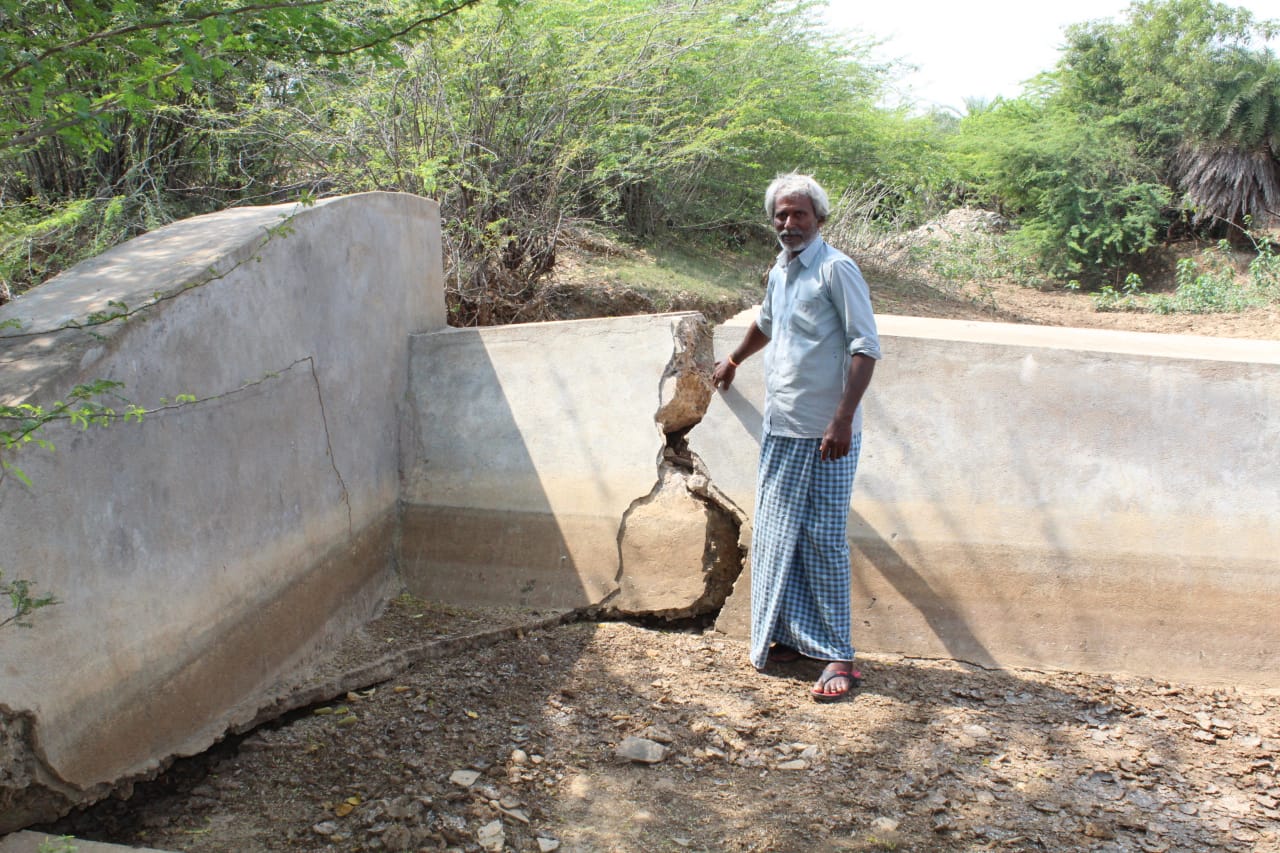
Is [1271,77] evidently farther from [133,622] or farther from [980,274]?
[133,622]

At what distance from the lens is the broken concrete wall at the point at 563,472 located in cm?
378

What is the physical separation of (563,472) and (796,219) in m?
1.31

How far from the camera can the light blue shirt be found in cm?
314

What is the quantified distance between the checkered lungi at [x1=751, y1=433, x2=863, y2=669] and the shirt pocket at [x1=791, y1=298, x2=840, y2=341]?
343 millimetres

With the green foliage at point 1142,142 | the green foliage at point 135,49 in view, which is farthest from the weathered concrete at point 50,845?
the green foliage at point 1142,142

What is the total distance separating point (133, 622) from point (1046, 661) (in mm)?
2865

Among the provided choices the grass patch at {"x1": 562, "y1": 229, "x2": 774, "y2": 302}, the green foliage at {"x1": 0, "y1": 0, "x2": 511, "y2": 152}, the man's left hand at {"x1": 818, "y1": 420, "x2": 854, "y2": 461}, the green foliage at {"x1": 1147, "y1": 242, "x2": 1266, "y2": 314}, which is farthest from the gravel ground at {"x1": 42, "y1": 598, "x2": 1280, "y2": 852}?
the green foliage at {"x1": 1147, "y1": 242, "x2": 1266, "y2": 314}

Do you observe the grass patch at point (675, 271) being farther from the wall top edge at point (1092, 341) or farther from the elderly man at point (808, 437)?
the elderly man at point (808, 437)

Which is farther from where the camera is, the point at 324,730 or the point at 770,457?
the point at 770,457

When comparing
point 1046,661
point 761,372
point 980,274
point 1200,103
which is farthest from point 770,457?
point 1200,103

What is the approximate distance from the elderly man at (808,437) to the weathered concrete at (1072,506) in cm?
29

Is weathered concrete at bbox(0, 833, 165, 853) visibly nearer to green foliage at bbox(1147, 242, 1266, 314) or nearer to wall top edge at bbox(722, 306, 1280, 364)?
wall top edge at bbox(722, 306, 1280, 364)

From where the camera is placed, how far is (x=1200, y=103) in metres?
14.5

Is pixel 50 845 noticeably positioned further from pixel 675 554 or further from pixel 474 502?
pixel 675 554
